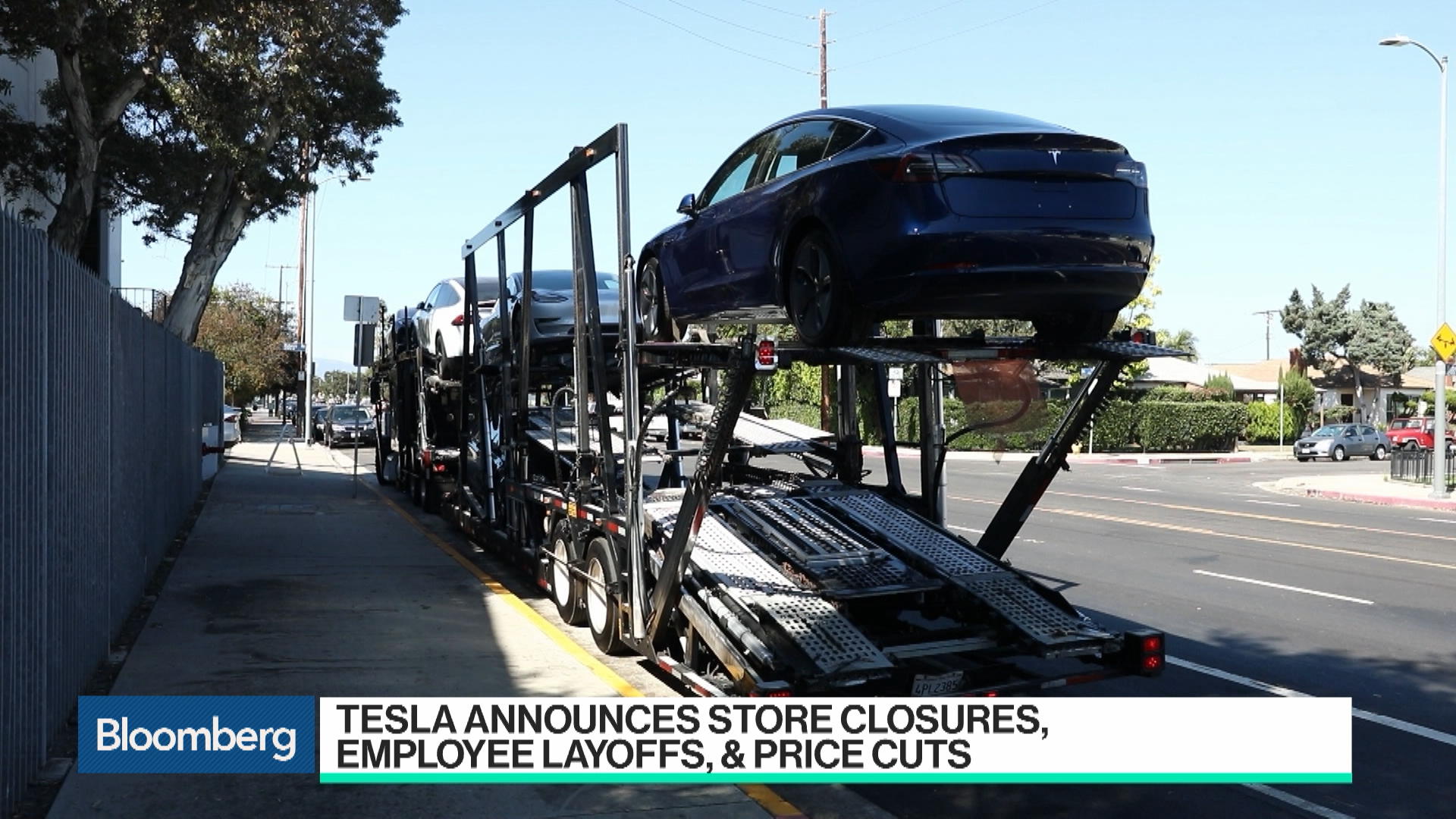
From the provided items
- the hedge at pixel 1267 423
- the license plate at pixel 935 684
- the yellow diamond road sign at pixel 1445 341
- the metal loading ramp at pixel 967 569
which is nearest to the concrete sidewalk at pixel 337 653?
the license plate at pixel 935 684

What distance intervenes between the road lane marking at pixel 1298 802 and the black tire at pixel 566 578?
4592 mm

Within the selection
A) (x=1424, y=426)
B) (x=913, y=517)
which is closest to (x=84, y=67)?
(x=913, y=517)

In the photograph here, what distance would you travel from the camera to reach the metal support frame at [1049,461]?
6.78m

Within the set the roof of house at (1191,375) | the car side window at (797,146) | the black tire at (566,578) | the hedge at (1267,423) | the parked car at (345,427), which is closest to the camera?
the car side window at (797,146)

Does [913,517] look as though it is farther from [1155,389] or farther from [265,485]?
[1155,389]

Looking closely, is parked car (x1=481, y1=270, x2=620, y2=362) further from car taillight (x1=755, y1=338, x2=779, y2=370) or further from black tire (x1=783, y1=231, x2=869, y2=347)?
car taillight (x1=755, y1=338, x2=779, y2=370)

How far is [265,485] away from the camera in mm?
21953

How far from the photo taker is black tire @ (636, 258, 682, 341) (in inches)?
328

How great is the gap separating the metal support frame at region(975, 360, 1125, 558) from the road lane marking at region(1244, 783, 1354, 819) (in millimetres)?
1870

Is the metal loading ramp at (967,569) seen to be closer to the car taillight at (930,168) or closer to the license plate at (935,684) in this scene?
the license plate at (935,684)

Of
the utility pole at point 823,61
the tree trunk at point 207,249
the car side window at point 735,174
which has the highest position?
the utility pole at point 823,61

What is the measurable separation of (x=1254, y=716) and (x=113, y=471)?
22.9ft

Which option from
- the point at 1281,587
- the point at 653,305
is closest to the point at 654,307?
the point at 653,305

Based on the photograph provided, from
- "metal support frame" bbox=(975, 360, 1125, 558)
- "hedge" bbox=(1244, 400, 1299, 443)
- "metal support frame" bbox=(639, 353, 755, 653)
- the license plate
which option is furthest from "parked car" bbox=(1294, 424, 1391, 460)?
the license plate
